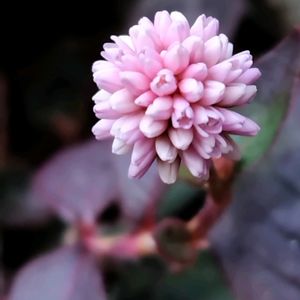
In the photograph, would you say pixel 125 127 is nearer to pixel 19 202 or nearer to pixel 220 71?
pixel 220 71

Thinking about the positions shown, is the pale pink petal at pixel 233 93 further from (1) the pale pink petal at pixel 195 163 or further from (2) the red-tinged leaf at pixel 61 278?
(2) the red-tinged leaf at pixel 61 278

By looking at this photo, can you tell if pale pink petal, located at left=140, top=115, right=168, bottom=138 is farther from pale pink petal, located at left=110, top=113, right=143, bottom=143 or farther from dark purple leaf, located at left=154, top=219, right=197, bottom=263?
dark purple leaf, located at left=154, top=219, right=197, bottom=263

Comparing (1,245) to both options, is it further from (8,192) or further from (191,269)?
(191,269)

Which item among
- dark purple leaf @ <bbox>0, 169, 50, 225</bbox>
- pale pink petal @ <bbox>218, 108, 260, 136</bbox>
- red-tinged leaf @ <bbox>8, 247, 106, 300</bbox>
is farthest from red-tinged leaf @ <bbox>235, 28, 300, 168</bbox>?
dark purple leaf @ <bbox>0, 169, 50, 225</bbox>

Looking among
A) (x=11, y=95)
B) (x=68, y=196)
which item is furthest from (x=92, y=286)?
(x=11, y=95)

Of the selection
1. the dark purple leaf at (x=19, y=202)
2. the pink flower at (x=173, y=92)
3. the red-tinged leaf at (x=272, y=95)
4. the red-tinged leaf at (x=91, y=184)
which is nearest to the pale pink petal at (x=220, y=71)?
the pink flower at (x=173, y=92)

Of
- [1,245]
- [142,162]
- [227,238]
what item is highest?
[142,162]

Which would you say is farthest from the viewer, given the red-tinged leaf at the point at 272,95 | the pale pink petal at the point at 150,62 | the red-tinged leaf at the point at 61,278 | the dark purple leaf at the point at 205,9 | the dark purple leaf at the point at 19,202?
the dark purple leaf at the point at 19,202
